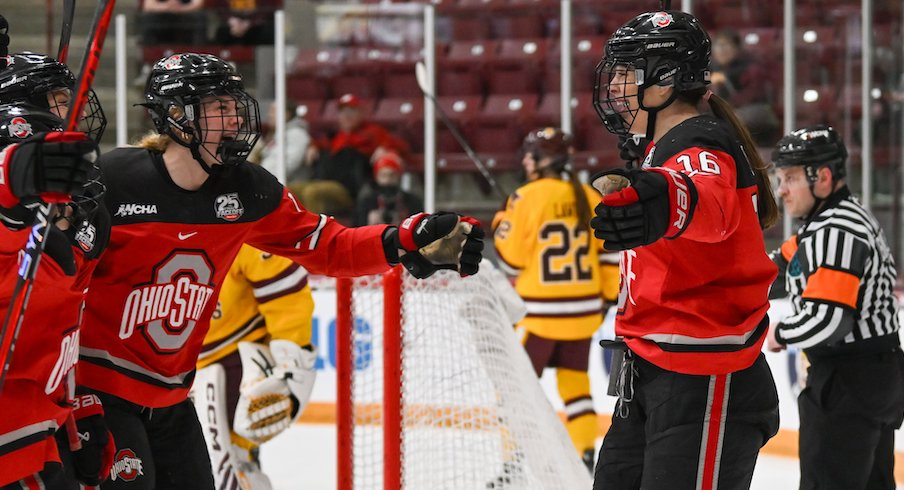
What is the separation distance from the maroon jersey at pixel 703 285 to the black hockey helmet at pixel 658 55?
0.27 feet

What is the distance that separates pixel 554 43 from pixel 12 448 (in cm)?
433

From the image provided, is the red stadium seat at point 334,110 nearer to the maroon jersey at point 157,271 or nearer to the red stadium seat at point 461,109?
the red stadium seat at point 461,109

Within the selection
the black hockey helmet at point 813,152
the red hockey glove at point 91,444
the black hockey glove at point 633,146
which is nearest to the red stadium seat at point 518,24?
the black hockey helmet at point 813,152

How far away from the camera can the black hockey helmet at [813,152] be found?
3311 mm

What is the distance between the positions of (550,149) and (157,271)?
2.64 m

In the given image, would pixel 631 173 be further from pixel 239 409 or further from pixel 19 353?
pixel 239 409

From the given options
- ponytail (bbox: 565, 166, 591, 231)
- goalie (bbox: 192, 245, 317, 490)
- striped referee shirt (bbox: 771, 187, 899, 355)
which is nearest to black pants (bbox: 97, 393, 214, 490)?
goalie (bbox: 192, 245, 317, 490)

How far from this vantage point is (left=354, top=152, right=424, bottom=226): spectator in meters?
6.02

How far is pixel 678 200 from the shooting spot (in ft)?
6.12

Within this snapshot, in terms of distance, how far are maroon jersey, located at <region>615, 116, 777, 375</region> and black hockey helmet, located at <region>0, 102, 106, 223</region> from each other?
36.6 inches

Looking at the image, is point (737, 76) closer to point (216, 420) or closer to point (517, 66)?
point (517, 66)

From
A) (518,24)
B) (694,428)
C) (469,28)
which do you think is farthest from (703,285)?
(469,28)

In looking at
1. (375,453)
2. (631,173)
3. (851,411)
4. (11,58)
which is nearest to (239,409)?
(375,453)

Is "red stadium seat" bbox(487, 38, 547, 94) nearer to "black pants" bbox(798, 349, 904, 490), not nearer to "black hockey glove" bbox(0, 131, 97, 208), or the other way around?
"black pants" bbox(798, 349, 904, 490)
